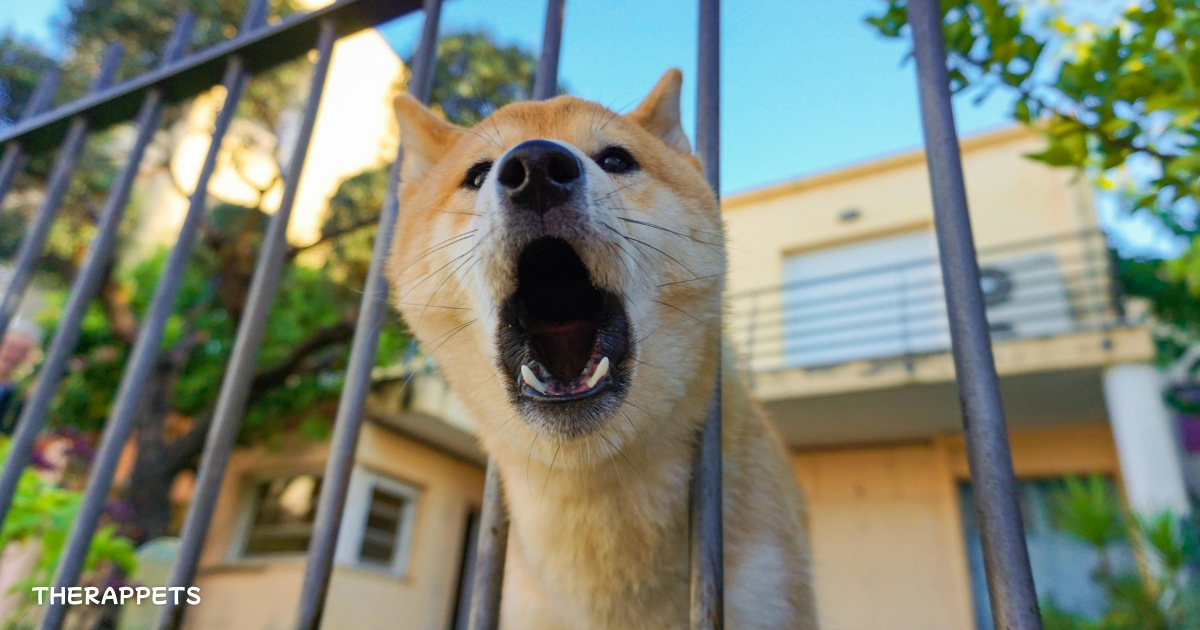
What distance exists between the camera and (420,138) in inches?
82.1

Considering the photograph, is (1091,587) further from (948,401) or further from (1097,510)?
(1097,510)

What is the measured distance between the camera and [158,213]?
1363 cm

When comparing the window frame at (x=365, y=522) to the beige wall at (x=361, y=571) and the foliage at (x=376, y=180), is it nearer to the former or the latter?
the beige wall at (x=361, y=571)

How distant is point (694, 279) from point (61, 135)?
2.35 m

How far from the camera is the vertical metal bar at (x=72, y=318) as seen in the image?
1.78m

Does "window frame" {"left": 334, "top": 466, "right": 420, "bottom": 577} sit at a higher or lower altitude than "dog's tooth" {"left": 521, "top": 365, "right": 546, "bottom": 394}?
higher

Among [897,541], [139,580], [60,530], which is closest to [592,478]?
[60,530]

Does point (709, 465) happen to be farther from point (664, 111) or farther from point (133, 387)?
point (133, 387)

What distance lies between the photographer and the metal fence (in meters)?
0.93

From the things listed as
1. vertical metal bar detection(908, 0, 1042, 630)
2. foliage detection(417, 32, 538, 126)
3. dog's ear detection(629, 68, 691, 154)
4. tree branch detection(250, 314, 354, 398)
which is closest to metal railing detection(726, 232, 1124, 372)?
foliage detection(417, 32, 538, 126)

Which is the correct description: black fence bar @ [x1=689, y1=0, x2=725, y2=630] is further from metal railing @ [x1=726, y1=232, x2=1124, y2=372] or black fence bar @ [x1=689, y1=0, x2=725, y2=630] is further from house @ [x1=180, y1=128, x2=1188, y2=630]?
metal railing @ [x1=726, y1=232, x2=1124, y2=372]

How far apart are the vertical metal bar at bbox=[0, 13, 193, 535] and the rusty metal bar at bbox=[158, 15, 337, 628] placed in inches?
24.3

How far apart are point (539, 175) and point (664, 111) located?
0.95 metres

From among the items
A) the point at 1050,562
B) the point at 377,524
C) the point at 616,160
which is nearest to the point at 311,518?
the point at 377,524
